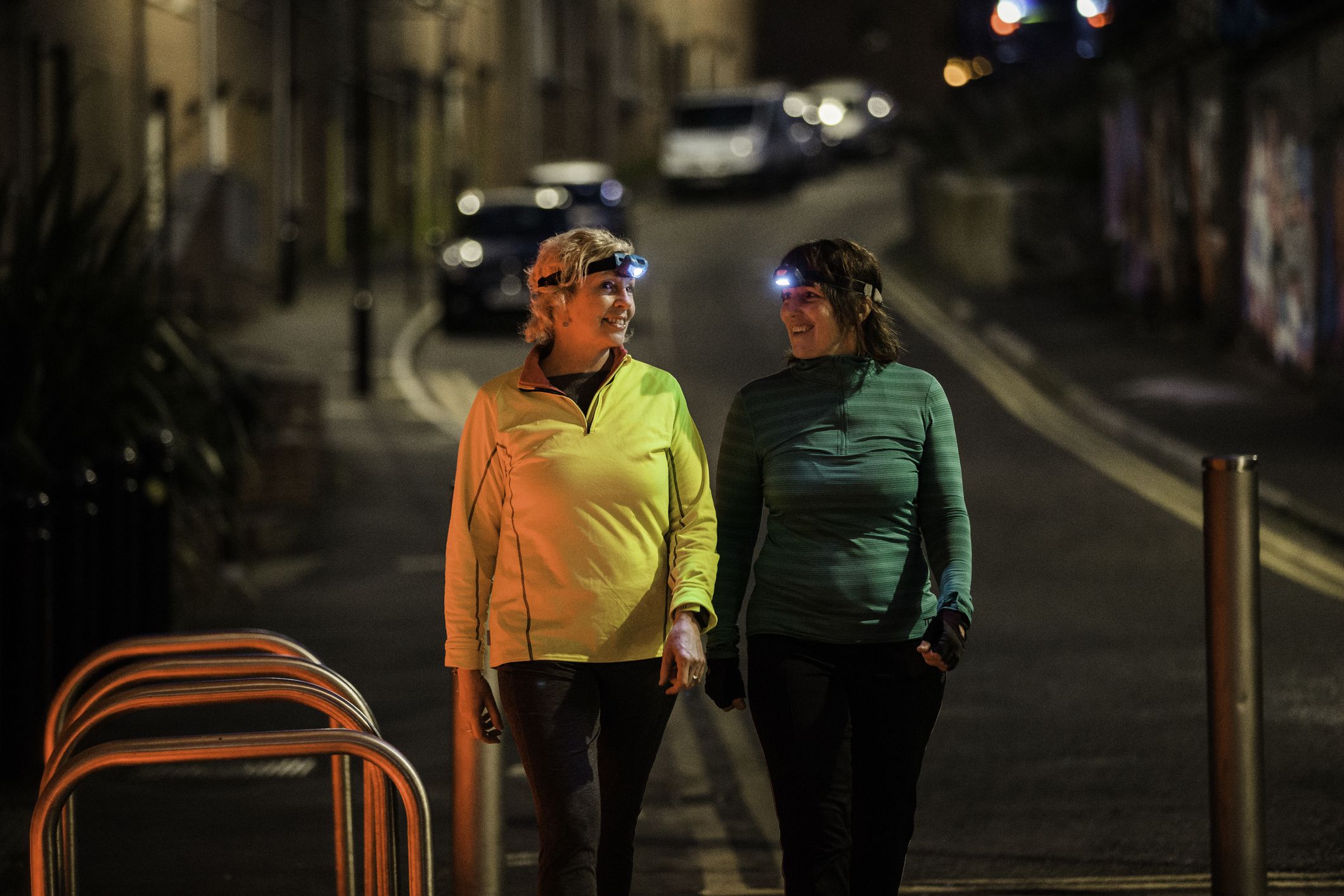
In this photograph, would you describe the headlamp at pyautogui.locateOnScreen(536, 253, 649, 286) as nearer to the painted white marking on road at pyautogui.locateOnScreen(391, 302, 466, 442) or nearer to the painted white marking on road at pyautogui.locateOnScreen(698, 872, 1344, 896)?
the painted white marking on road at pyautogui.locateOnScreen(698, 872, 1344, 896)

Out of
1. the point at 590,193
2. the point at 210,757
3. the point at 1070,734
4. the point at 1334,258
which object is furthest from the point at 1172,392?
the point at 210,757

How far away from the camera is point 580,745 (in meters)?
4.49

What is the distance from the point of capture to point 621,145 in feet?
187

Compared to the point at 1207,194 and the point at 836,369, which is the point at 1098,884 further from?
the point at 1207,194

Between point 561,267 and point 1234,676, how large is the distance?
185 cm

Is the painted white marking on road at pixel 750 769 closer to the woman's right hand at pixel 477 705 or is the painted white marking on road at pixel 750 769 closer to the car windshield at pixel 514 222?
the woman's right hand at pixel 477 705

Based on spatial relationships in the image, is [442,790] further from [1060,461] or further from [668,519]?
[1060,461]

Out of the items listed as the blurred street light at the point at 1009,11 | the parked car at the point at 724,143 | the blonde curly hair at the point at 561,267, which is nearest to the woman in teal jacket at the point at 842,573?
the blonde curly hair at the point at 561,267

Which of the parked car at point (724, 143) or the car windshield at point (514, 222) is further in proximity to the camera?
the parked car at point (724, 143)

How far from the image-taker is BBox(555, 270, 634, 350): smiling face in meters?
4.52

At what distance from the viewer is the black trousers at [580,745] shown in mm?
4461

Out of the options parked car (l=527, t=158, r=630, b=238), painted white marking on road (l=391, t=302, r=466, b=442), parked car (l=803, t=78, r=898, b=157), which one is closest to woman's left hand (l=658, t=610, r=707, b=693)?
painted white marking on road (l=391, t=302, r=466, b=442)

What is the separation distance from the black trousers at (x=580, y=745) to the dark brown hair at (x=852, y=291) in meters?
0.85

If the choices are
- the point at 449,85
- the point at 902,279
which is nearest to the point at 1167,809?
the point at 902,279
